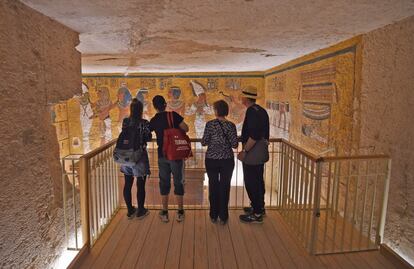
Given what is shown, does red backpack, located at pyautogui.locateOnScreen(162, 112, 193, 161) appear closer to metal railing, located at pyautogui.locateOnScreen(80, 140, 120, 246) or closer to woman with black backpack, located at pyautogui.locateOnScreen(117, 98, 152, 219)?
woman with black backpack, located at pyautogui.locateOnScreen(117, 98, 152, 219)

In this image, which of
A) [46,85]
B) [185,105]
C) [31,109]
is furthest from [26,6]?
[185,105]

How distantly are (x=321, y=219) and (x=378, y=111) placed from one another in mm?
1300

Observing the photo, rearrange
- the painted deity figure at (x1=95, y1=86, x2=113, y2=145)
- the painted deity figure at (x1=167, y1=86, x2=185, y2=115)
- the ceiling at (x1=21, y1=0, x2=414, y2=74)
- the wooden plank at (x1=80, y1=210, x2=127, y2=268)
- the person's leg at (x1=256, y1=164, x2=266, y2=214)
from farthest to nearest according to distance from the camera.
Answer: the painted deity figure at (x1=95, y1=86, x2=113, y2=145) → the painted deity figure at (x1=167, y1=86, x2=185, y2=115) → the person's leg at (x1=256, y1=164, x2=266, y2=214) → the wooden plank at (x1=80, y1=210, x2=127, y2=268) → the ceiling at (x1=21, y1=0, x2=414, y2=74)

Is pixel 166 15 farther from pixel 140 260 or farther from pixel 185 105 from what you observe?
pixel 185 105

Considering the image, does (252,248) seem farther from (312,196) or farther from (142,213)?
(142,213)

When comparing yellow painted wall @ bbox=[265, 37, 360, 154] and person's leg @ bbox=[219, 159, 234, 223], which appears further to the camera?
yellow painted wall @ bbox=[265, 37, 360, 154]

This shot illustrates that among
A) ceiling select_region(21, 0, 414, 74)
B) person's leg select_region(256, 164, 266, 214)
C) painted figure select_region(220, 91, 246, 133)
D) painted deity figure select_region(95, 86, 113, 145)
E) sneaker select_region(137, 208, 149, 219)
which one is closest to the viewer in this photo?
ceiling select_region(21, 0, 414, 74)

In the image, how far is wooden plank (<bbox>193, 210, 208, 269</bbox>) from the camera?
2.35 m

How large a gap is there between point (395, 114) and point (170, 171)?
2.06 meters

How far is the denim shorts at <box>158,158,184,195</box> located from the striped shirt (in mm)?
346

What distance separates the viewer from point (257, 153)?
8.93ft

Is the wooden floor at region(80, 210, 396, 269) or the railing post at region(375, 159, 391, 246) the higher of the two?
the railing post at region(375, 159, 391, 246)

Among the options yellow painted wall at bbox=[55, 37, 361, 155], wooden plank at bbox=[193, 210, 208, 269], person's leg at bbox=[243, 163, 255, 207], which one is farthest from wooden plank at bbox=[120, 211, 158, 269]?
yellow painted wall at bbox=[55, 37, 361, 155]

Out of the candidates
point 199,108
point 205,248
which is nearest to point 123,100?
point 199,108
